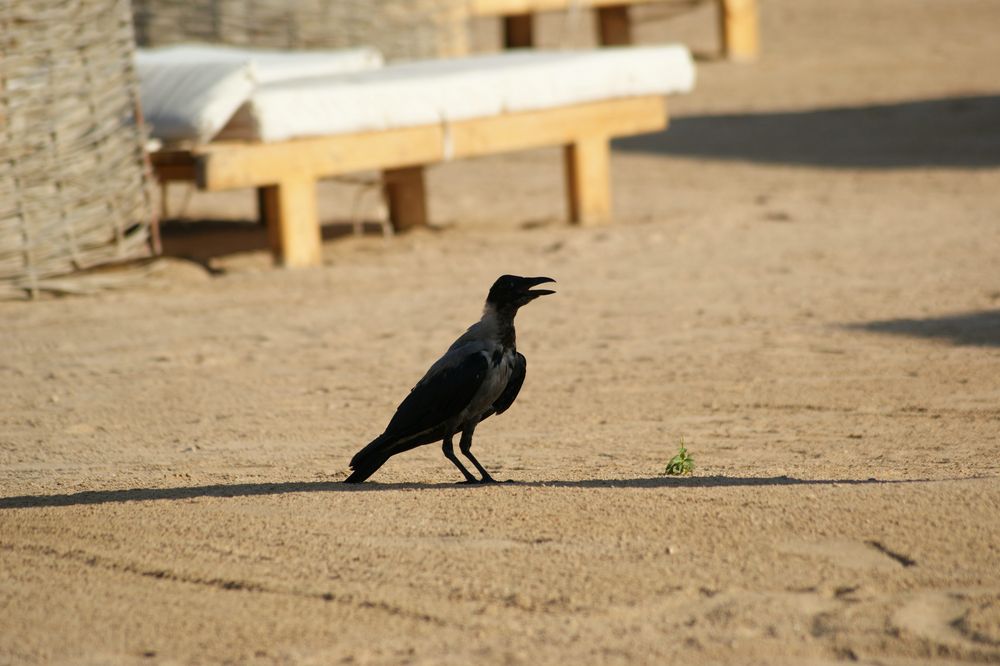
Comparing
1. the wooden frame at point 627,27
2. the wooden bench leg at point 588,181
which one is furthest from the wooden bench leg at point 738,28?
the wooden bench leg at point 588,181

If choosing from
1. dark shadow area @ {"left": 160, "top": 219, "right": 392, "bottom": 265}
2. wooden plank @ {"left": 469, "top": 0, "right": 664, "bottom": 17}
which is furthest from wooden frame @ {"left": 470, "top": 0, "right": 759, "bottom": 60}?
dark shadow area @ {"left": 160, "top": 219, "right": 392, "bottom": 265}

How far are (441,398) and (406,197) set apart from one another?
293 inches

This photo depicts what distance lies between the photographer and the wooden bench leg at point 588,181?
1195 cm

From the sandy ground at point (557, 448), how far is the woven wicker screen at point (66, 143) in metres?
0.40

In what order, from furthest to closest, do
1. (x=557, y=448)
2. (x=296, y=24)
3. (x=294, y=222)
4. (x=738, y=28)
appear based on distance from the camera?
(x=738, y=28)
(x=296, y=24)
(x=294, y=222)
(x=557, y=448)

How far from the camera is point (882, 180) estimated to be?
13.4m

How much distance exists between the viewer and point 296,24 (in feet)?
47.1

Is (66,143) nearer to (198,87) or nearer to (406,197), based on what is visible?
(198,87)

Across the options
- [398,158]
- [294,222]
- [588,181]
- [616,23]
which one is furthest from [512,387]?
[616,23]

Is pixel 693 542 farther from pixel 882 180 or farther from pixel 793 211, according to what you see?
pixel 882 180

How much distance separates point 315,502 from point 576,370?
2.73 m

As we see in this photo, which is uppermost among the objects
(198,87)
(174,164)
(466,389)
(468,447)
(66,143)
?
(198,87)

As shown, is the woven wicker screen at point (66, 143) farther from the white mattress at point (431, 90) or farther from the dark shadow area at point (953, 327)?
the dark shadow area at point (953, 327)

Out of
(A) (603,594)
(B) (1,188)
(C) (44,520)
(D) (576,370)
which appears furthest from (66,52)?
(A) (603,594)
